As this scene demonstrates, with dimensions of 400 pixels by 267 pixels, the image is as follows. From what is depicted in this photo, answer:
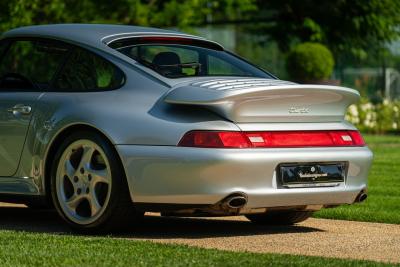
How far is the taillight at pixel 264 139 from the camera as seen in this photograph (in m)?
7.10

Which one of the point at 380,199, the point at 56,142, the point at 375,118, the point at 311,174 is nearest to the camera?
the point at 311,174

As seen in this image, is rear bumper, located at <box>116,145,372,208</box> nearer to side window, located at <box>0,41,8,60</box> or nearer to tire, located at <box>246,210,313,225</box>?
tire, located at <box>246,210,313,225</box>

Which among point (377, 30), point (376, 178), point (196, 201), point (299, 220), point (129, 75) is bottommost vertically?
point (377, 30)

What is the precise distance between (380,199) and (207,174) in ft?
11.8

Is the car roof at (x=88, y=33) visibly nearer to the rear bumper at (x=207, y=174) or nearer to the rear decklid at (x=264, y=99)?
the rear decklid at (x=264, y=99)

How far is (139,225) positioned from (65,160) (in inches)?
35.0

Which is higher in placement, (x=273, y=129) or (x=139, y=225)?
(x=273, y=129)

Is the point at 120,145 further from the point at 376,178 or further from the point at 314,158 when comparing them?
the point at 376,178

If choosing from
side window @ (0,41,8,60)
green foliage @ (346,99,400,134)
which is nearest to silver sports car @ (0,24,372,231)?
side window @ (0,41,8,60)

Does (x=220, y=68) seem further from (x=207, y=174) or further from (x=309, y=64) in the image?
(x=309, y=64)

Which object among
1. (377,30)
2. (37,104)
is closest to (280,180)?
(37,104)

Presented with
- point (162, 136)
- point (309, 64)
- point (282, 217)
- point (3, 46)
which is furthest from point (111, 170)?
point (309, 64)

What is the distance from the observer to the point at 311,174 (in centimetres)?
743

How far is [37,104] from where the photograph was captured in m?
7.91
